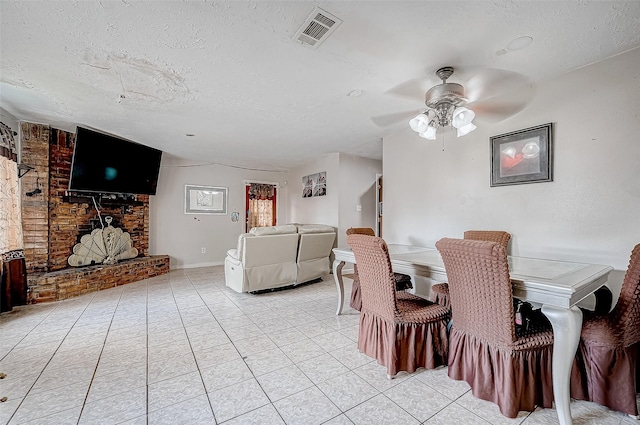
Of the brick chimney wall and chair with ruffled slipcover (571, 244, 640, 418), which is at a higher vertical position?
the brick chimney wall

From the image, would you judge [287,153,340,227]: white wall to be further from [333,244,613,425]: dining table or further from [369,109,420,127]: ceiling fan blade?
[333,244,613,425]: dining table

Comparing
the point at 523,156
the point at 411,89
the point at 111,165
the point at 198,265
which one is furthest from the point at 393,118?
the point at 198,265

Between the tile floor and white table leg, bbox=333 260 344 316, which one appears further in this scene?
white table leg, bbox=333 260 344 316

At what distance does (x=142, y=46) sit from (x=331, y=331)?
112 inches

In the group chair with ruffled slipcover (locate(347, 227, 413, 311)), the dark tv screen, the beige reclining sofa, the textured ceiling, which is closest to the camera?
the textured ceiling

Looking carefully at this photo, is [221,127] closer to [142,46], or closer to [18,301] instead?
[142,46]

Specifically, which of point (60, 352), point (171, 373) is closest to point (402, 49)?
point (171, 373)

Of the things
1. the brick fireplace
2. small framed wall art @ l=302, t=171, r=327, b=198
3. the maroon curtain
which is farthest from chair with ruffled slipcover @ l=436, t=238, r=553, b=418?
the brick fireplace

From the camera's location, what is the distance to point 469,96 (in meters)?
2.72

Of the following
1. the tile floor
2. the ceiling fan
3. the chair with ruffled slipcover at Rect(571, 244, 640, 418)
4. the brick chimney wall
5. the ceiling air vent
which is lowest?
the tile floor

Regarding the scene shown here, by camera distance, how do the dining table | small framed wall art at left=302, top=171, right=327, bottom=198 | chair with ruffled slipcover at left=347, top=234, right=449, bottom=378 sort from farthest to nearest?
1. small framed wall art at left=302, top=171, right=327, bottom=198
2. chair with ruffled slipcover at left=347, top=234, right=449, bottom=378
3. the dining table

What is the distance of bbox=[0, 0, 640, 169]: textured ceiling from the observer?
1.62 m

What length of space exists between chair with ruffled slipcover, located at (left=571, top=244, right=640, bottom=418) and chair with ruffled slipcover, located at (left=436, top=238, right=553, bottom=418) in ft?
0.80

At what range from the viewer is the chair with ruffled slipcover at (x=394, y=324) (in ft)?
6.18
